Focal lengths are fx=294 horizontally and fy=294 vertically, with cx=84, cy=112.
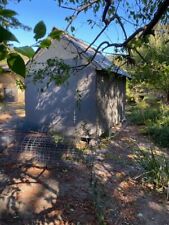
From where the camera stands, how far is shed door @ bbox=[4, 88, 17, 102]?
72.8 feet

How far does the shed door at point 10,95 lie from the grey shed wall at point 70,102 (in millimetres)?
11266

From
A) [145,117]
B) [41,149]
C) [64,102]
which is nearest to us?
[41,149]

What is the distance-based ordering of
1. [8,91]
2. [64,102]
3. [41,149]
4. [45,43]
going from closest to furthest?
[45,43]
[41,149]
[64,102]
[8,91]

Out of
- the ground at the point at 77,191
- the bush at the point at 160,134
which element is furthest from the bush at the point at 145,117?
the ground at the point at 77,191

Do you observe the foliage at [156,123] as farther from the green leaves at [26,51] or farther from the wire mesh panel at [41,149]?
the green leaves at [26,51]

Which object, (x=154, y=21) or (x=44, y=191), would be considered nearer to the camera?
(x=154, y=21)

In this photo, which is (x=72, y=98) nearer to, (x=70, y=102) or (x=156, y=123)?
(x=70, y=102)

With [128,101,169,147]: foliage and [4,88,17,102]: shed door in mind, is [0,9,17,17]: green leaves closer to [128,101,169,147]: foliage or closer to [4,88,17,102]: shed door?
[128,101,169,147]: foliage

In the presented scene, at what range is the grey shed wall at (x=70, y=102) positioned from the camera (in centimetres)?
1020

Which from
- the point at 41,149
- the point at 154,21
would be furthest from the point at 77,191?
the point at 154,21

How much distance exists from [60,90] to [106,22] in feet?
20.5

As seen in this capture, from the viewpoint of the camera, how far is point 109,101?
11992mm

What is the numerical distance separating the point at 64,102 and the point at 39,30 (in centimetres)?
993

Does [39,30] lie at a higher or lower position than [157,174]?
higher
